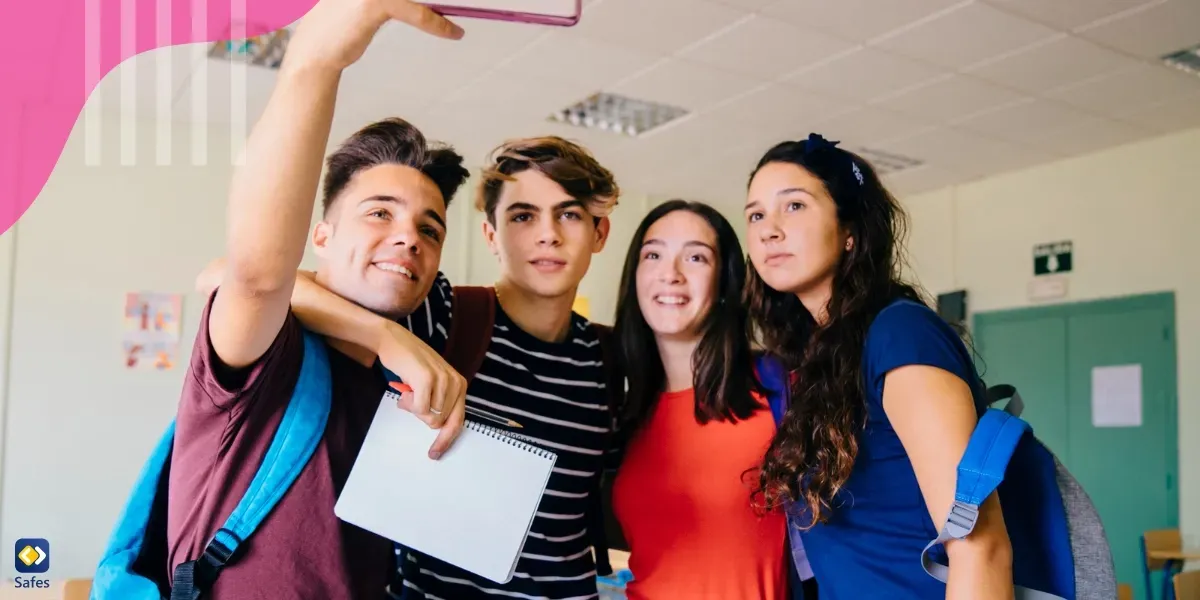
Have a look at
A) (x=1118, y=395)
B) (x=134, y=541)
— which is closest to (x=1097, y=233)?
(x=1118, y=395)

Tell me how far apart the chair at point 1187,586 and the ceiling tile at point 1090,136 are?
3.11 m

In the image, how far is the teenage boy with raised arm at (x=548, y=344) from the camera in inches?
56.2

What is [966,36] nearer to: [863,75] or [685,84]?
[863,75]

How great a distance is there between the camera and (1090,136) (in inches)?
235

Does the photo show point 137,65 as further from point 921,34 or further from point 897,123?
point 897,123

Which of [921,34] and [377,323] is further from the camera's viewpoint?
[921,34]

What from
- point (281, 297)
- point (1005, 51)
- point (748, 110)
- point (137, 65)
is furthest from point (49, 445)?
point (1005, 51)

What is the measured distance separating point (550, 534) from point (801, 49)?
3.60 metres

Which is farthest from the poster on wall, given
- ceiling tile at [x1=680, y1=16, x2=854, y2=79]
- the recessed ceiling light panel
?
ceiling tile at [x1=680, y1=16, x2=854, y2=79]

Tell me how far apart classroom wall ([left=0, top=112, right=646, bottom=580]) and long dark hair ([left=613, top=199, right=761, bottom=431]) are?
4319 mm

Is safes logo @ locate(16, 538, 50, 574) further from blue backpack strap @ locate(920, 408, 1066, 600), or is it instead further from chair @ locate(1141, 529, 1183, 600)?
chair @ locate(1141, 529, 1183, 600)

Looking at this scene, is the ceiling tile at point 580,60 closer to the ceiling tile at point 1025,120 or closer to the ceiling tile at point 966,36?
the ceiling tile at point 966,36

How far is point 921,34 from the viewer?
430 cm
